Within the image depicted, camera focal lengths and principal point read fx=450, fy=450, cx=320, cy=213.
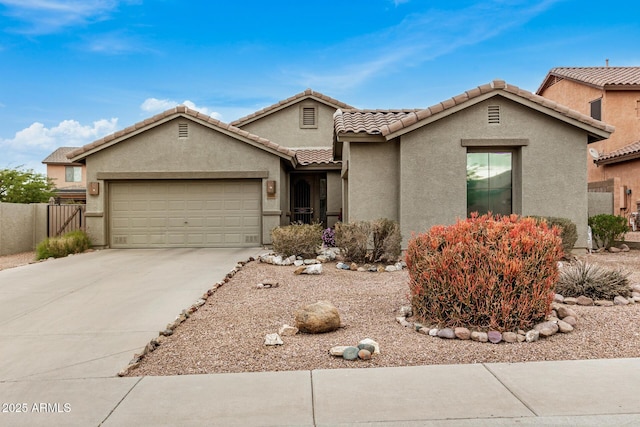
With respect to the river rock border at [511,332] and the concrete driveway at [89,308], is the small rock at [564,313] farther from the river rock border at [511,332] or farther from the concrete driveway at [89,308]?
the concrete driveway at [89,308]

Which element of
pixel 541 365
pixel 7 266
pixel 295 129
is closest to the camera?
pixel 541 365

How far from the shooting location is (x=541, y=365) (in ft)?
14.5

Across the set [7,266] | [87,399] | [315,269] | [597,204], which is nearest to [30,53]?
[7,266]

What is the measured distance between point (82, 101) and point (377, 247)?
16.8m

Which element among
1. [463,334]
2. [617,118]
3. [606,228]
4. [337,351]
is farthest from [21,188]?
[617,118]

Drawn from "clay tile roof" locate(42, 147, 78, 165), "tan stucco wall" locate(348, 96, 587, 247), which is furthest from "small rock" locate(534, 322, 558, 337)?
"clay tile roof" locate(42, 147, 78, 165)

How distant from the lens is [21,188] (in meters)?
23.0

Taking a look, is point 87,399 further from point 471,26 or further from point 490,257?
point 471,26

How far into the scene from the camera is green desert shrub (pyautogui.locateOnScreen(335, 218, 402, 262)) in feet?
34.1

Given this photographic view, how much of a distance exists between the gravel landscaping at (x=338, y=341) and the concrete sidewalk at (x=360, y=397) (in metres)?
0.23

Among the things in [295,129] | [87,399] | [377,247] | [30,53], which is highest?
[30,53]

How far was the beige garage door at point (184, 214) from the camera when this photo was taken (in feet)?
50.2

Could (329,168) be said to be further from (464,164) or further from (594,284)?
(594,284)

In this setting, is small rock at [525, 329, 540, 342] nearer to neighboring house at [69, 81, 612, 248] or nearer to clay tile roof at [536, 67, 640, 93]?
neighboring house at [69, 81, 612, 248]
